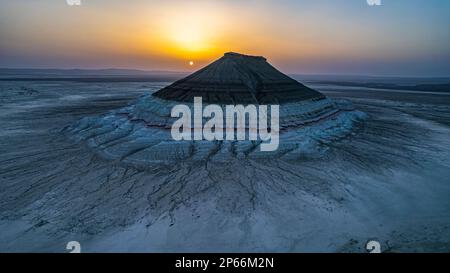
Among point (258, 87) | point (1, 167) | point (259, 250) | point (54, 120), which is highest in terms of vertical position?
point (258, 87)

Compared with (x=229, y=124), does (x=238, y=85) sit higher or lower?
higher

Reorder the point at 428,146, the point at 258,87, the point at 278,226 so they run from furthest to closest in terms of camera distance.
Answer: the point at 258,87
the point at 428,146
the point at 278,226

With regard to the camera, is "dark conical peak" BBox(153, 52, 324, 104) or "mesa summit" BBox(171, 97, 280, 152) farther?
"dark conical peak" BBox(153, 52, 324, 104)

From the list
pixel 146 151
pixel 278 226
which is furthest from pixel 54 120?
pixel 278 226

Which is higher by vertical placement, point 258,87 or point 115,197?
point 258,87

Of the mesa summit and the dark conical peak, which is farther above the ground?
the dark conical peak

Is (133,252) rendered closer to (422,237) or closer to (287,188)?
(287,188)

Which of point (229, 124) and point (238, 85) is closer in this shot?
point (229, 124)

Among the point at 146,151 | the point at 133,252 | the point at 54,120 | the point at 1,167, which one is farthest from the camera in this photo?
the point at 54,120
